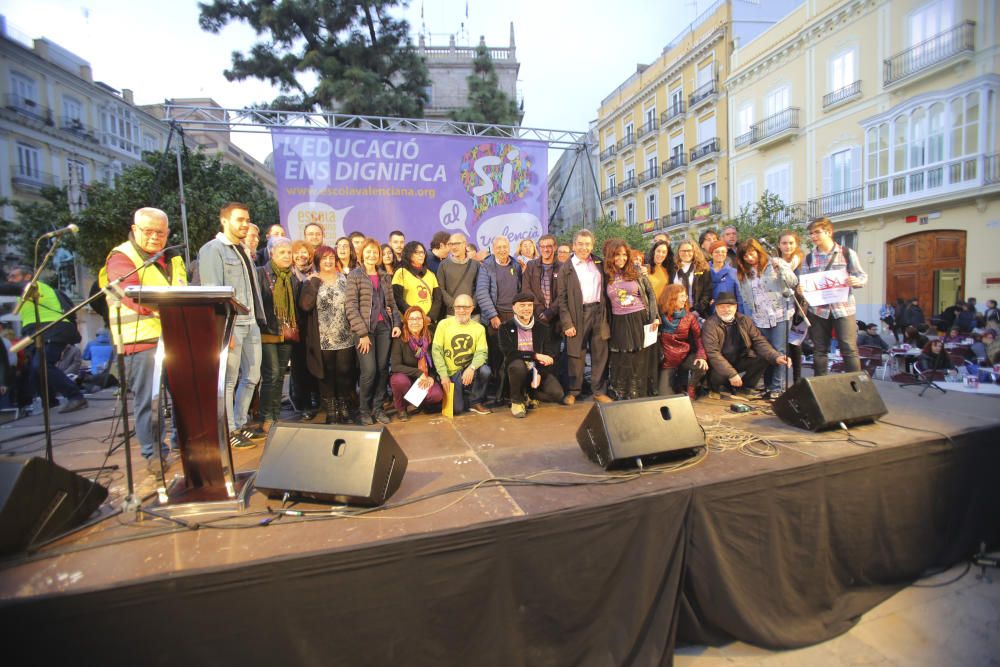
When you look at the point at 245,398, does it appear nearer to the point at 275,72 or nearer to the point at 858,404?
the point at 858,404

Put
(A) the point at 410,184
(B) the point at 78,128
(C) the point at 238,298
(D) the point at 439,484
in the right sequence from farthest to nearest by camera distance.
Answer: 1. (B) the point at 78,128
2. (A) the point at 410,184
3. (C) the point at 238,298
4. (D) the point at 439,484

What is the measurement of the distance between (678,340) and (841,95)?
16.9 metres

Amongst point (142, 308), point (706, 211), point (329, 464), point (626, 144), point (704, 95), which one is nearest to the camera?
point (329, 464)

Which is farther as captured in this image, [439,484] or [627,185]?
[627,185]

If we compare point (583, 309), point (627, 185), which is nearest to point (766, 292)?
point (583, 309)

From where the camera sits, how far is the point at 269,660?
171cm

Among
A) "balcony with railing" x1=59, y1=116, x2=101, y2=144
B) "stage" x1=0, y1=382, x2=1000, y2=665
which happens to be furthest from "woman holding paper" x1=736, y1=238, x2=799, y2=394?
"balcony with railing" x1=59, y1=116, x2=101, y2=144

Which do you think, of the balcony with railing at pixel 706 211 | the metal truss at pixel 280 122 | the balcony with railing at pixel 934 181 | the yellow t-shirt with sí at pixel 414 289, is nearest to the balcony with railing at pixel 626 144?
the balcony with railing at pixel 706 211

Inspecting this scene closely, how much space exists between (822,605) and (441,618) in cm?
213

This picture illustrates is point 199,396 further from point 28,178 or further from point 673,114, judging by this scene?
point 673,114

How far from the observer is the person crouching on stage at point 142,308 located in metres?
2.66

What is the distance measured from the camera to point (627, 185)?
1071 inches

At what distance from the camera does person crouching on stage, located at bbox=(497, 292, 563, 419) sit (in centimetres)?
399

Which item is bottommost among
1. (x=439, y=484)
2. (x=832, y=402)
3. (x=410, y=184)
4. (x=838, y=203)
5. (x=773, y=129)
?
(x=439, y=484)
